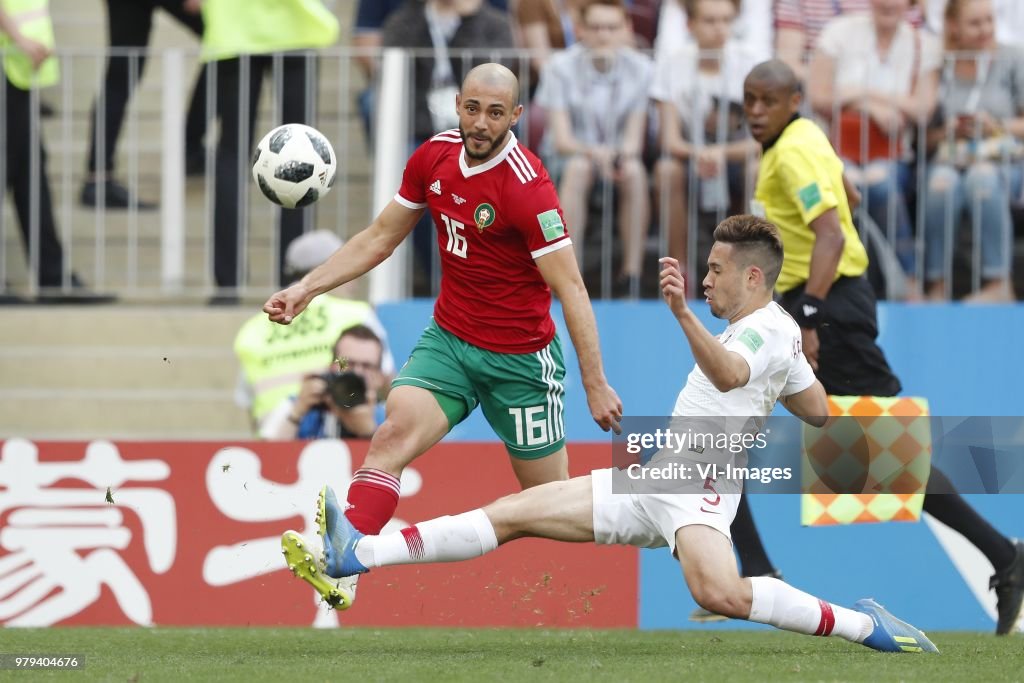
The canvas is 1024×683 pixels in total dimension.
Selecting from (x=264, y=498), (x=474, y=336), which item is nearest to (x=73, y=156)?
(x=264, y=498)

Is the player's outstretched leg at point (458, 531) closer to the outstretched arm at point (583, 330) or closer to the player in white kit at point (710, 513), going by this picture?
the player in white kit at point (710, 513)

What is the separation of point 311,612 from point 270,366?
1.54 m

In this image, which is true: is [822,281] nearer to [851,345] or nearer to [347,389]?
[851,345]

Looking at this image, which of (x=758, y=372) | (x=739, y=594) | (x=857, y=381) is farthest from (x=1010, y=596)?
(x=758, y=372)

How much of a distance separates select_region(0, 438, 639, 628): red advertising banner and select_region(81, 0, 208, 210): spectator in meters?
2.64

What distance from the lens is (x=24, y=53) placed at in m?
10.6

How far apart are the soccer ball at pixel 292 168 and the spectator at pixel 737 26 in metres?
4.01

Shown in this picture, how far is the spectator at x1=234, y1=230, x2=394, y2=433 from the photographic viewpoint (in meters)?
9.57

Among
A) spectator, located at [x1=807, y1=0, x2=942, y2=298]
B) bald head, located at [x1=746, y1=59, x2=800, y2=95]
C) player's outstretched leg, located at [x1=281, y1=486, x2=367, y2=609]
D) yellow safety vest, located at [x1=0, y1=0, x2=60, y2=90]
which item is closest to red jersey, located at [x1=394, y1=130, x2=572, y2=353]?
player's outstretched leg, located at [x1=281, y1=486, x2=367, y2=609]

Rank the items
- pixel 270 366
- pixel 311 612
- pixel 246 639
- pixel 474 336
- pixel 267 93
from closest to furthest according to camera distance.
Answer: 1. pixel 474 336
2. pixel 246 639
3. pixel 311 612
4. pixel 270 366
5. pixel 267 93

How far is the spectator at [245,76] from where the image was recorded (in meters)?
10.7

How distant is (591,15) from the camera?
10812 mm

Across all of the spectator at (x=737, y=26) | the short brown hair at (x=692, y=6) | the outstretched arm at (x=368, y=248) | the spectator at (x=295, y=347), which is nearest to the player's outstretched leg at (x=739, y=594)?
the outstretched arm at (x=368, y=248)

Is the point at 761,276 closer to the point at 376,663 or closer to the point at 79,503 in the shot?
the point at 376,663
